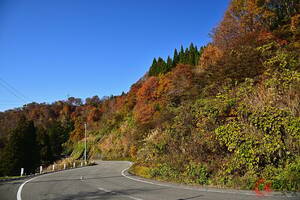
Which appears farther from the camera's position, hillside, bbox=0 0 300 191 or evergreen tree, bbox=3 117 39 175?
evergreen tree, bbox=3 117 39 175

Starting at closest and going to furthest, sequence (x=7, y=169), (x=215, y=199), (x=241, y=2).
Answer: (x=215, y=199) < (x=241, y=2) < (x=7, y=169)

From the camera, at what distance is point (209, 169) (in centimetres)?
1202

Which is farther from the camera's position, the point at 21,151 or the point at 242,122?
the point at 21,151

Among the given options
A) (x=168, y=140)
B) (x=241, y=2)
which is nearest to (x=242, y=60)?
(x=168, y=140)

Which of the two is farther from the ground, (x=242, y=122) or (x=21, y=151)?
(x=242, y=122)

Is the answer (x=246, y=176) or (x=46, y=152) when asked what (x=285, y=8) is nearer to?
(x=246, y=176)

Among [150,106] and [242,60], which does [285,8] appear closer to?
[242,60]

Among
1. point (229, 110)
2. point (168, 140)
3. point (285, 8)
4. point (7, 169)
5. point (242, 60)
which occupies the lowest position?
point (7, 169)

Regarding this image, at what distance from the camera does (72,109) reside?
390 feet

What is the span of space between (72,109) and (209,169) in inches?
4515

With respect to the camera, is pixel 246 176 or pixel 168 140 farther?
pixel 168 140

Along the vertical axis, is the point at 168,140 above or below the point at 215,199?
above

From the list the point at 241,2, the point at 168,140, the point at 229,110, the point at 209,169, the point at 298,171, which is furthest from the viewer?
the point at 241,2

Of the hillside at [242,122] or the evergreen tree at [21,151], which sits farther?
the evergreen tree at [21,151]
